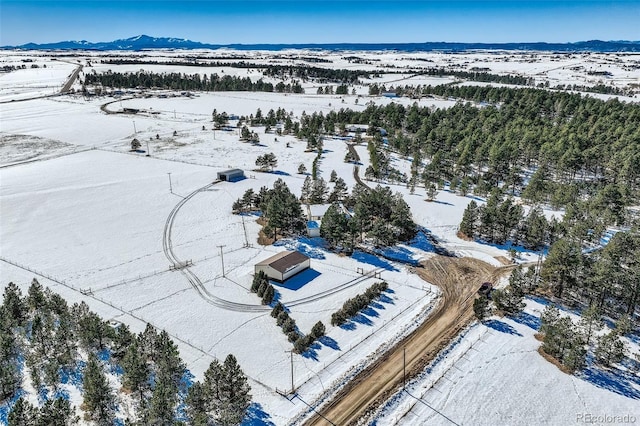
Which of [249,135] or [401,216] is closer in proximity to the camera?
[401,216]

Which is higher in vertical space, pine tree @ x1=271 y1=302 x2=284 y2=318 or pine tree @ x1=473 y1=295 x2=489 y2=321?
pine tree @ x1=473 y1=295 x2=489 y2=321

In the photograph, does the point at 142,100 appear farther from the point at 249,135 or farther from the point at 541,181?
the point at 541,181

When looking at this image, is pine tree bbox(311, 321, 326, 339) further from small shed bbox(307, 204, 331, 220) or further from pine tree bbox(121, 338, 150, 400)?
small shed bbox(307, 204, 331, 220)

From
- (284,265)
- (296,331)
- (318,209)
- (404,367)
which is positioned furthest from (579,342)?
(318,209)

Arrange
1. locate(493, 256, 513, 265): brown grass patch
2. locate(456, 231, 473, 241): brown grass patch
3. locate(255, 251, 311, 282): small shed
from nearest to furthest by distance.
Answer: locate(255, 251, 311, 282): small shed
locate(493, 256, 513, 265): brown grass patch
locate(456, 231, 473, 241): brown grass patch

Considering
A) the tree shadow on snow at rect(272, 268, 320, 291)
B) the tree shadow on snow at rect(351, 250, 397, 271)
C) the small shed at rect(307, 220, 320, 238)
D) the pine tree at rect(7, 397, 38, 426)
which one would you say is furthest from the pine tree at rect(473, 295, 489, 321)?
the pine tree at rect(7, 397, 38, 426)

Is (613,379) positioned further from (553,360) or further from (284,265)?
(284,265)

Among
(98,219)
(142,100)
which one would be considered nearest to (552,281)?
(98,219)
